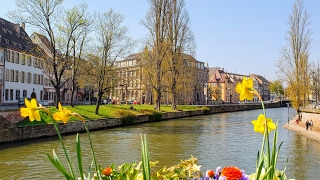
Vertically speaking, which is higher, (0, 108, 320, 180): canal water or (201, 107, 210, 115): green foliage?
(201, 107, 210, 115): green foliage

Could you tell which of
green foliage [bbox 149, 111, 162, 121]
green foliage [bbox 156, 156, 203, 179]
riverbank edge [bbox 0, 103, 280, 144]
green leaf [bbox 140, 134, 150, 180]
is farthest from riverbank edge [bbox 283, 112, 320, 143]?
green leaf [bbox 140, 134, 150, 180]

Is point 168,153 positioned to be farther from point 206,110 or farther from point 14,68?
point 206,110

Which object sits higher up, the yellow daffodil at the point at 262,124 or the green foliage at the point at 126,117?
the yellow daffodil at the point at 262,124

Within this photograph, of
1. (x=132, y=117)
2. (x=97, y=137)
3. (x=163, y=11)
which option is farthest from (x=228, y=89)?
(x=97, y=137)

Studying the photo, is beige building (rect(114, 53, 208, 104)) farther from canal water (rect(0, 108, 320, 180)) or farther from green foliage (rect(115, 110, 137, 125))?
canal water (rect(0, 108, 320, 180))

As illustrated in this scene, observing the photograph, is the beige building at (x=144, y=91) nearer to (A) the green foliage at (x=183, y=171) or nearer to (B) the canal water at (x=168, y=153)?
(B) the canal water at (x=168, y=153)

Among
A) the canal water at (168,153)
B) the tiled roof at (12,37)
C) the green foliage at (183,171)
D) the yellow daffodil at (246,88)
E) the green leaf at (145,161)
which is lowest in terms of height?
the canal water at (168,153)

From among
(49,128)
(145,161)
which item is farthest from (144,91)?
(145,161)

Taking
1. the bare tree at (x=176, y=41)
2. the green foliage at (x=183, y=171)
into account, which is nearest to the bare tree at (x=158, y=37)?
the bare tree at (x=176, y=41)

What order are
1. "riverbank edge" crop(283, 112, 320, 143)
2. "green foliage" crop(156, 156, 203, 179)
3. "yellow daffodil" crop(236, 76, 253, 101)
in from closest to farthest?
1. "yellow daffodil" crop(236, 76, 253, 101)
2. "green foliage" crop(156, 156, 203, 179)
3. "riverbank edge" crop(283, 112, 320, 143)

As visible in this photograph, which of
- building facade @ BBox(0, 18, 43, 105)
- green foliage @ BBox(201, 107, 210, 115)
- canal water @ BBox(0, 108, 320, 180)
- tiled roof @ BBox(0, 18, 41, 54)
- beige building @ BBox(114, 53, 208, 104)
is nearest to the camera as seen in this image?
canal water @ BBox(0, 108, 320, 180)

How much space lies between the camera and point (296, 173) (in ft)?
42.9

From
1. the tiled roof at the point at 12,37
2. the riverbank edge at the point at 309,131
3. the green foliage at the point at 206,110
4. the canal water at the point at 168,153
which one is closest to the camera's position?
the canal water at the point at 168,153

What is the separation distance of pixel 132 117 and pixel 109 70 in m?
5.26
